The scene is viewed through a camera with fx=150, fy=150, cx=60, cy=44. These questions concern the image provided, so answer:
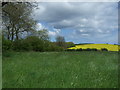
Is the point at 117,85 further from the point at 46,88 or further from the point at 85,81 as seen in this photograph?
the point at 46,88

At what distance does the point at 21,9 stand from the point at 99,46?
1254 centimetres

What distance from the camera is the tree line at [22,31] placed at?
18938 millimetres

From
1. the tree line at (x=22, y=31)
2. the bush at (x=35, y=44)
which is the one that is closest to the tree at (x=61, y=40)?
the tree line at (x=22, y=31)

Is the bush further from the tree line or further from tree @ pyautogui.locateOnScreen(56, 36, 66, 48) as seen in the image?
tree @ pyautogui.locateOnScreen(56, 36, 66, 48)

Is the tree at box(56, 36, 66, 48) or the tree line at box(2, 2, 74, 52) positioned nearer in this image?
the tree line at box(2, 2, 74, 52)

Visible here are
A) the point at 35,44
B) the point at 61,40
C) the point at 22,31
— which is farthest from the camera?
the point at 22,31

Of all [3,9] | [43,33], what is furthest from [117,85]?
[43,33]

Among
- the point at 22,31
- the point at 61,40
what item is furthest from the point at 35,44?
the point at 22,31

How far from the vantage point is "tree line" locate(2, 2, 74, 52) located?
18938 mm

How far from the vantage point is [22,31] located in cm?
3597

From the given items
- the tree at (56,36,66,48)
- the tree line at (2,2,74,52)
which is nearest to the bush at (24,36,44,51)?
the tree line at (2,2,74,52)

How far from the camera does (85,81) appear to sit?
5.76m

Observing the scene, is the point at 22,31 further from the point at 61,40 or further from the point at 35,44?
the point at 61,40

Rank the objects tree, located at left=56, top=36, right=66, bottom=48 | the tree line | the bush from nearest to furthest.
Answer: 1. the tree line
2. tree, located at left=56, top=36, right=66, bottom=48
3. the bush
